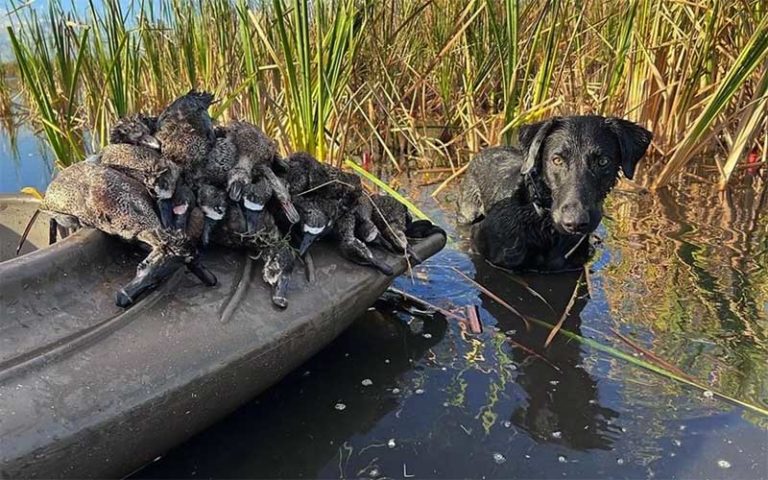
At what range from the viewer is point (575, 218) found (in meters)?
3.04

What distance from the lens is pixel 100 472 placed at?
1.77 metres

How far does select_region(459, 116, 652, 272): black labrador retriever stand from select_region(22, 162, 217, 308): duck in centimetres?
183

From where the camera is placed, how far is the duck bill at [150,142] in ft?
7.61

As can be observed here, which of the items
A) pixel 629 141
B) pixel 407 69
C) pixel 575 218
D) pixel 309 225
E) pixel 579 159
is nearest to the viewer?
pixel 309 225

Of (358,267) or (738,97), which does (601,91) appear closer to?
(738,97)

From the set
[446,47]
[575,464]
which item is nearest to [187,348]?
[575,464]

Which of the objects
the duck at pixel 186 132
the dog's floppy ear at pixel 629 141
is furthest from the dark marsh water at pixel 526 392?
the duck at pixel 186 132

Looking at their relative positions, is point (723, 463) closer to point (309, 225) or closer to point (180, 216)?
point (309, 225)

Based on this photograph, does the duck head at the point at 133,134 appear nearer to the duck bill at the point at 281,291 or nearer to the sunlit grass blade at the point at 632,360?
the duck bill at the point at 281,291

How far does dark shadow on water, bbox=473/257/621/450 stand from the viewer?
2227 mm

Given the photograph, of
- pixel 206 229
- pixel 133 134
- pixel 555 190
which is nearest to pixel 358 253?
pixel 206 229

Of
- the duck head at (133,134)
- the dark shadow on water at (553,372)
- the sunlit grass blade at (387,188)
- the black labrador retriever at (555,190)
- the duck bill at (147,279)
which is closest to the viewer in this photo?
the duck bill at (147,279)

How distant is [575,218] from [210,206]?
5.53 ft

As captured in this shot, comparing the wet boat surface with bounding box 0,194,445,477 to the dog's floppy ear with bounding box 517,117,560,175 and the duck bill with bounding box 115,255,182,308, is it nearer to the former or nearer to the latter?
the duck bill with bounding box 115,255,182,308
